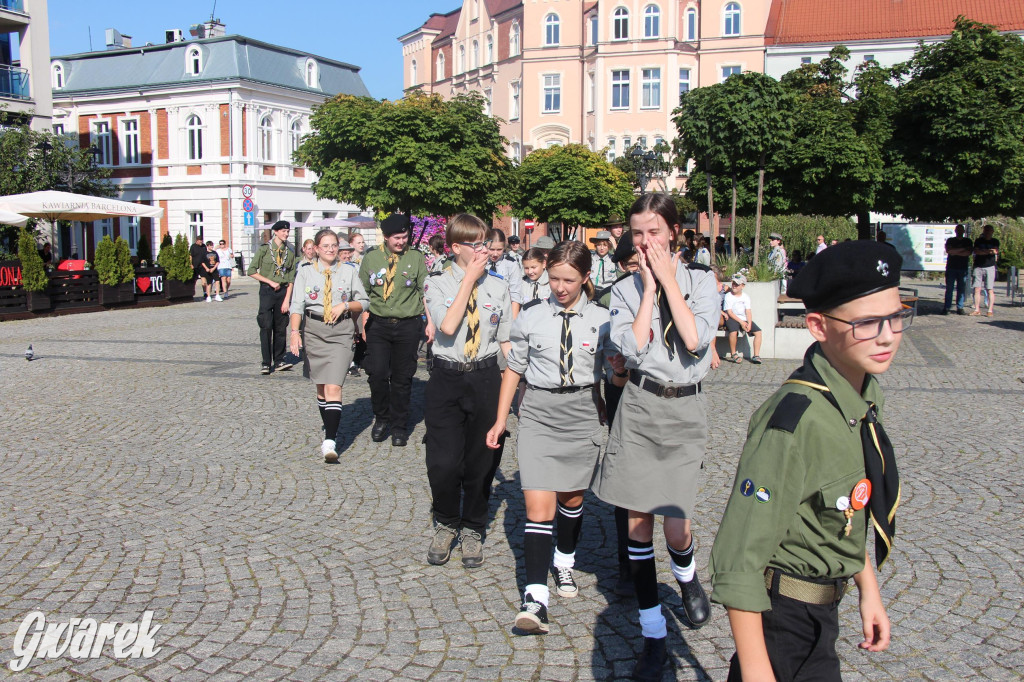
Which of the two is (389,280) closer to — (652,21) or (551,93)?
(652,21)

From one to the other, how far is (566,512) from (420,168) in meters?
20.2

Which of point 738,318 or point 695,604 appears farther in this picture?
point 738,318

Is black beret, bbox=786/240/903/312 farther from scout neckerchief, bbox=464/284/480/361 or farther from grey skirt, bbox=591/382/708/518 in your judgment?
scout neckerchief, bbox=464/284/480/361

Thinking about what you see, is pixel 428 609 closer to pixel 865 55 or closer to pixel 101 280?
pixel 101 280

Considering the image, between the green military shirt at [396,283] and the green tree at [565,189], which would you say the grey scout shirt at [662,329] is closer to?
the green military shirt at [396,283]

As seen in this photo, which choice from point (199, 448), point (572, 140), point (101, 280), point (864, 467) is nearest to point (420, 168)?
point (101, 280)

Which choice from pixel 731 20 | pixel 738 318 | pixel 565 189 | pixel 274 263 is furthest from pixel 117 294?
pixel 731 20

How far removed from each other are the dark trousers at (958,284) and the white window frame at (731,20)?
40913mm

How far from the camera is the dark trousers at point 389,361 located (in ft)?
26.3

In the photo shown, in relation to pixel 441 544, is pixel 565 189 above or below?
above

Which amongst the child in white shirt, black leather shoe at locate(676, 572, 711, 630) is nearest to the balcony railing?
the child in white shirt

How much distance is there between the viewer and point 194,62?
156 feet

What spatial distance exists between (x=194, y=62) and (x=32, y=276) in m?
31.5

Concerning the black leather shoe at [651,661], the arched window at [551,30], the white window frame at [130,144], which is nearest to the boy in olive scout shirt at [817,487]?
the black leather shoe at [651,661]
